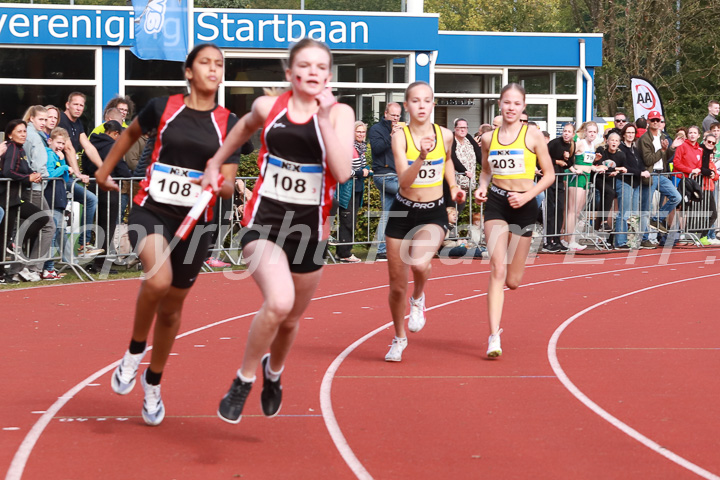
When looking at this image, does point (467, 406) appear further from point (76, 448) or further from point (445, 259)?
point (445, 259)

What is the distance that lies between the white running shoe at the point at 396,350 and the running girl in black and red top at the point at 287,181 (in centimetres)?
278

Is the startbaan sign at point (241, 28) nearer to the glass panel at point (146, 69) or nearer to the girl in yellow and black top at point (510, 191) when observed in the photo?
the glass panel at point (146, 69)

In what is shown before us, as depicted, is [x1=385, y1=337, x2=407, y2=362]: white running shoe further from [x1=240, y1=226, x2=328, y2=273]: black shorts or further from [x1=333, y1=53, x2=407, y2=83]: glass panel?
[x1=333, y1=53, x2=407, y2=83]: glass panel

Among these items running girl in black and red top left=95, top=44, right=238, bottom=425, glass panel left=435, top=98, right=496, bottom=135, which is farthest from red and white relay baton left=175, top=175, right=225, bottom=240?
glass panel left=435, top=98, right=496, bottom=135

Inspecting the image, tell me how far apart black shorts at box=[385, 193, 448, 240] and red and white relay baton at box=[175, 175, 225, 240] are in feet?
10.4

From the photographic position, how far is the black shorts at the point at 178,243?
6031mm

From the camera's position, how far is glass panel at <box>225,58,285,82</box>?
80.5 feet

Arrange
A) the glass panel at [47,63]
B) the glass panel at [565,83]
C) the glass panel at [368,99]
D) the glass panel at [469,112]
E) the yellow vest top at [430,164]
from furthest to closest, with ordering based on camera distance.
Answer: the glass panel at [565,83]
the glass panel at [469,112]
the glass panel at [368,99]
the glass panel at [47,63]
the yellow vest top at [430,164]

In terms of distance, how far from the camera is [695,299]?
42.1 feet

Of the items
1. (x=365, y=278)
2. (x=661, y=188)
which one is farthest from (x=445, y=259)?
(x=661, y=188)

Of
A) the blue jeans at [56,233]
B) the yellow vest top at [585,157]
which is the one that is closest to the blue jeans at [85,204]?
the blue jeans at [56,233]

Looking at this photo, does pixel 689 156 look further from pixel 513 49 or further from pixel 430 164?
pixel 430 164

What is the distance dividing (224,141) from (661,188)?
1479 cm

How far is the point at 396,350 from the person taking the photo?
8.69 metres
